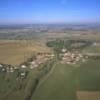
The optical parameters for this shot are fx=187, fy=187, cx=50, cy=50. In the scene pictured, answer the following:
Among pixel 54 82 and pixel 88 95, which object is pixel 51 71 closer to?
pixel 54 82

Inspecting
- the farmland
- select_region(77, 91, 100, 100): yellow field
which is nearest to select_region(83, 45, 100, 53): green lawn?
the farmland

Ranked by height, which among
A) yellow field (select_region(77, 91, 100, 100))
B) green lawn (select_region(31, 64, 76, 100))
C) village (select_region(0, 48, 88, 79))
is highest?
village (select_region(0, 48, 88, 79))

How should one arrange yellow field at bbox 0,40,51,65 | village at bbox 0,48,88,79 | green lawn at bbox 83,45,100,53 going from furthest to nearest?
green lawn at bbox 83,45,100,53 → yellow field at bbox 0,40,51,65 → village at bbox 0,48,88,79

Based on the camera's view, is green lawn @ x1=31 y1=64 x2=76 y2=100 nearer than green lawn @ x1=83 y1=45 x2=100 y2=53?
Yes

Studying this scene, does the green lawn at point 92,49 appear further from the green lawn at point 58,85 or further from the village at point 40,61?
the green lawn at point 58,85

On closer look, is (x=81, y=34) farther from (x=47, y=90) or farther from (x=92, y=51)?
→ (x=47, y=90)

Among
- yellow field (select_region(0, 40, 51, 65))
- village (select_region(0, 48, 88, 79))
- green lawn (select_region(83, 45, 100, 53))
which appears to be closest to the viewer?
village (select_region(0, 48, 88, 79))

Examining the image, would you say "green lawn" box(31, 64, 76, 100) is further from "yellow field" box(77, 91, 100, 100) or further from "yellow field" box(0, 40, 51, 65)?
"yellow field" box(0, 40, 51, 65)

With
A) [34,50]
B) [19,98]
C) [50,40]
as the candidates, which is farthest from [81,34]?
[19,98]
